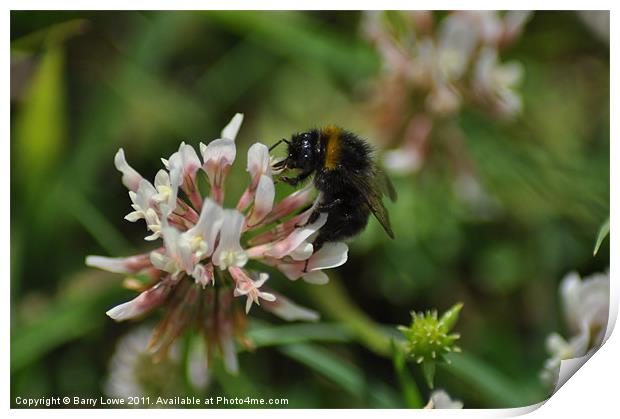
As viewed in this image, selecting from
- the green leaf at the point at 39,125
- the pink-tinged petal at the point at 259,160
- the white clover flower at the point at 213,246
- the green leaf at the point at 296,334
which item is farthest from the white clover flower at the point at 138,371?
the pink-tinged petal at the point at 259,160

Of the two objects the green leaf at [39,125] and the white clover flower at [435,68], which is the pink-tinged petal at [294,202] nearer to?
the white clover flower at [435,68]

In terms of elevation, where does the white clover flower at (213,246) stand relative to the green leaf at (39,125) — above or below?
above

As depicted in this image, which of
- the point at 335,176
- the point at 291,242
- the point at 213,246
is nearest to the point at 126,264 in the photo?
the point at 213,246

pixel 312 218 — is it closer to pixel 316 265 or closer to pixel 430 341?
pixel 316 265

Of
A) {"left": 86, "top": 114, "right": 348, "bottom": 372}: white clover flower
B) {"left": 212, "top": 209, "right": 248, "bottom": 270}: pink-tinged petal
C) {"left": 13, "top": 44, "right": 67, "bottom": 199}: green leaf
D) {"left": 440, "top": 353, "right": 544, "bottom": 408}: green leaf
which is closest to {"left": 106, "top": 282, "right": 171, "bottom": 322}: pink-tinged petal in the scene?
{"left": 86, "top": 114, "right": 348, "bottom": 372}: white clover flower

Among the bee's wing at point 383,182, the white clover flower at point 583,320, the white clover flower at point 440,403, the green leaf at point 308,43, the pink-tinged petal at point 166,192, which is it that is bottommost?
the white clover flower at point 440,403

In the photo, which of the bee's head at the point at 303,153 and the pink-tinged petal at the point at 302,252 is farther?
the bee's head at the point at 303,153

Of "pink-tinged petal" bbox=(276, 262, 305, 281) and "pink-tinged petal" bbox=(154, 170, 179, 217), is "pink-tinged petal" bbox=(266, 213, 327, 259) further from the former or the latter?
"pink-tinged petal" bbox=(154, 170, 179, 217)

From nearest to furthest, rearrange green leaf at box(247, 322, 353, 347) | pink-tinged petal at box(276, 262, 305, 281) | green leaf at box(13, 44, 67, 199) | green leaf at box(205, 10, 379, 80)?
pink-tinged petal at box(276, 262, 305, 281) < green leaf at box(247, 322, 353, 347) < green leaf at box(13, 44, 67, 199) < green leaf at box(205, 10, 379, 80)
